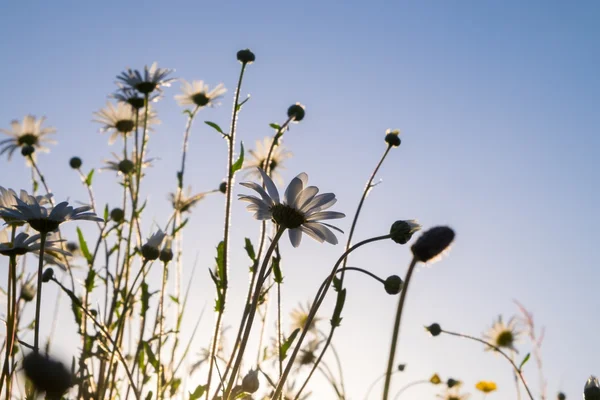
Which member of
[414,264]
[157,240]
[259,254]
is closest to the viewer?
[414,264]

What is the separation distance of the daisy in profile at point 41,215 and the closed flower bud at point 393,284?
3.16 ft

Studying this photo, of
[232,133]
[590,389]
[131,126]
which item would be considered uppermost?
[131,126]

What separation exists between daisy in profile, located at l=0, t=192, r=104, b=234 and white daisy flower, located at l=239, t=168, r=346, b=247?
53cm

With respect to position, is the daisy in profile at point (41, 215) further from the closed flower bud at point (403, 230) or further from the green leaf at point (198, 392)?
the closed flower bud at point (403, 230)

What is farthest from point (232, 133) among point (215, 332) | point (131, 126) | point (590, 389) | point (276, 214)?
point (131, 126)

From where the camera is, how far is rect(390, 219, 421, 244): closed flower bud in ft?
6.43

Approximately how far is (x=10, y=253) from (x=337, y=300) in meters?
1.12

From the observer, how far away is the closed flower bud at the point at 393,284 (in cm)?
198

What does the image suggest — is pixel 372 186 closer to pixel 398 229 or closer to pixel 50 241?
pixel 398 229

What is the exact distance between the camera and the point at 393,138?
3172 mm

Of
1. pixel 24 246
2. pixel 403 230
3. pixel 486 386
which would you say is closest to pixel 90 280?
pixel 24 246

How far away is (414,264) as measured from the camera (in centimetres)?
188

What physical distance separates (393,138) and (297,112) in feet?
1.77

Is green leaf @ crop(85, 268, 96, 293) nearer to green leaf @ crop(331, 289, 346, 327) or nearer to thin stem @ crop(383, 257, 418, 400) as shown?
green leaf @ crop(331, 289, 346, 327)
